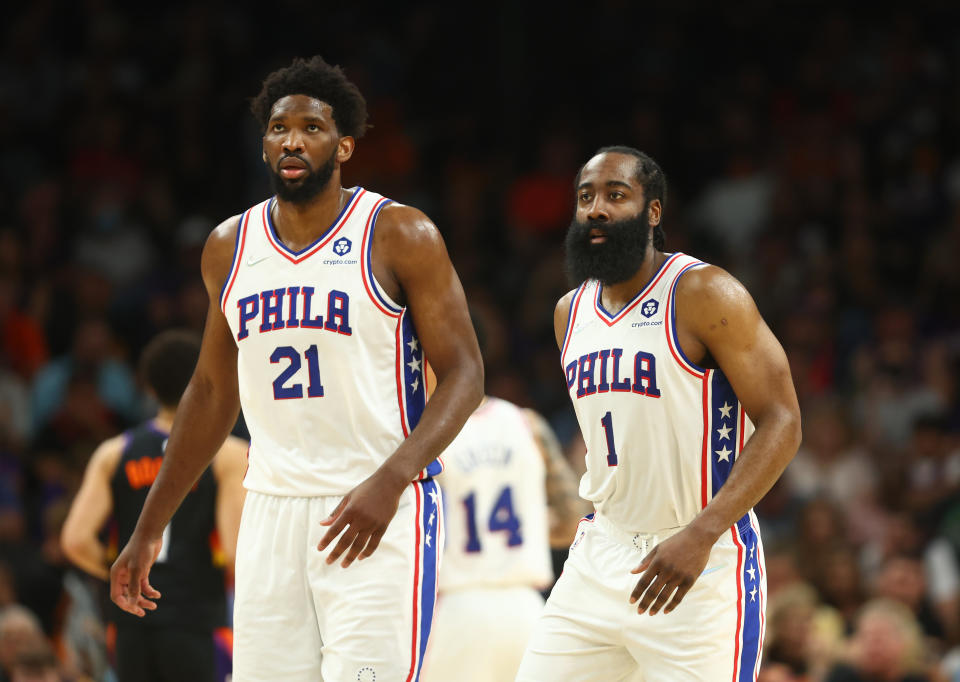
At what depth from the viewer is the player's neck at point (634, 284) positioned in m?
4.79

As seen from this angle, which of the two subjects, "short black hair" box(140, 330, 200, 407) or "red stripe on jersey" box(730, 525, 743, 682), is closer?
"red stripe on jersey" box(730, 525, 743, 682)

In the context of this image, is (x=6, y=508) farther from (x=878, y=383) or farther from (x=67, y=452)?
(x=878, y=383)

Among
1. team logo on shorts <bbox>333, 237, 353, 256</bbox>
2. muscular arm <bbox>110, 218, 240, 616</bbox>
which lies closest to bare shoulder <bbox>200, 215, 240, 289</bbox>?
muscular arm <bbox>110, 218, 240, 616</bbox>

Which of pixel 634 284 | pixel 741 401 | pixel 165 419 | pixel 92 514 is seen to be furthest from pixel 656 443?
pixel 92 514

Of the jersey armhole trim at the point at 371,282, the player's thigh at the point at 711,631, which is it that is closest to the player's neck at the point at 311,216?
the jersey armhole trim at the point at 371,282

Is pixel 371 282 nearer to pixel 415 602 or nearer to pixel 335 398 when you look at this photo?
pixel 335 398

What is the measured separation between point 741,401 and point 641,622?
757mm

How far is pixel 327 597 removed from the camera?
4.23 metres

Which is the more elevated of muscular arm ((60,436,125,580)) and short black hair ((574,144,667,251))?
short black hair ((574,144,667,251))

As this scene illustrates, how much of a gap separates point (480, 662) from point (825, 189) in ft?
22.1

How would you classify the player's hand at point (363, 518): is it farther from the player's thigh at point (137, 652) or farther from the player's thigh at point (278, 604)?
the player's thigh at point (137, 652)

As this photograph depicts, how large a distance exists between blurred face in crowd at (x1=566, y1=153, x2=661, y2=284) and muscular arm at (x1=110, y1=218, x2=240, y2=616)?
1.15 meters

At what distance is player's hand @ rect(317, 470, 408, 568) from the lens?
407 centimetres

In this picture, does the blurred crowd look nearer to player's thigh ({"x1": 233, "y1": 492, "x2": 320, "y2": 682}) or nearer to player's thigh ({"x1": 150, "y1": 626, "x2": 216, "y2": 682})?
player's thigh ({"x1": 150, "y1": 626, "x2": 216, "y2": 682})
